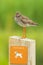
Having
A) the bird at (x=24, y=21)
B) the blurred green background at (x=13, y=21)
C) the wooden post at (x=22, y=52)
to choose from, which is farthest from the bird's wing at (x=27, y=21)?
the blurred green background at (x=13, y=21)

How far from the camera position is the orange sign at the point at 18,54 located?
410 centimetres

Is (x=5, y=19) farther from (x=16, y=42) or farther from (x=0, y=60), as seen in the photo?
(x=16, y=42)

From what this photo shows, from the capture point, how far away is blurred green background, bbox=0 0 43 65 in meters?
7.50

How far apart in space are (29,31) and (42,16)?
1117 millimetres

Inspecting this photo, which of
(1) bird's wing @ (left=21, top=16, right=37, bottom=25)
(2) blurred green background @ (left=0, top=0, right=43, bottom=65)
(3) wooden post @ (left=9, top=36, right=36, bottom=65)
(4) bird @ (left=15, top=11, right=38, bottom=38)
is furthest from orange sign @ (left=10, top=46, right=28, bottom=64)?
(2) blurred green background @ (left=0, top=0, right=43, bottom=65)

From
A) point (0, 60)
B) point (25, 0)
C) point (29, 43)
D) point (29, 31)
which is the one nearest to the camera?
point (29, 43)

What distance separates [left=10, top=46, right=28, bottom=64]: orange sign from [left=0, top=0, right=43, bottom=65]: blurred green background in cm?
309

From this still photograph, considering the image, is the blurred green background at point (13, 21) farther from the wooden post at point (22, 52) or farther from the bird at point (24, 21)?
the wooden post at point (22, 52)

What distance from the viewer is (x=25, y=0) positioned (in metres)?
10.1

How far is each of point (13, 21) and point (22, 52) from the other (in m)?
4.98

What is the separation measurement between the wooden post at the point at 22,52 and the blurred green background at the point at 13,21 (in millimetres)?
3089

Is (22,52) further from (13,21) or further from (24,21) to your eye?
(13,21)

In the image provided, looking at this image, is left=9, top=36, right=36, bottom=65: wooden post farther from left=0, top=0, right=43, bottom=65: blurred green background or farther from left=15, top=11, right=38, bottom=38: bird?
left=0, top=0, right=43, bottom=65: blurred green background

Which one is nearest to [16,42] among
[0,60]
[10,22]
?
[0,60]
